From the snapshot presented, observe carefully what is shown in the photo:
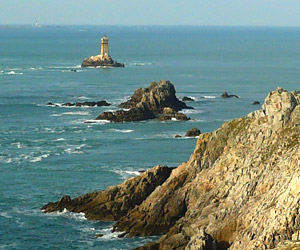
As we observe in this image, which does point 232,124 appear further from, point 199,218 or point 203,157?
point 199,218

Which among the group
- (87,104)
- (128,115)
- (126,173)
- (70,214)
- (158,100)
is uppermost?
(158,100)

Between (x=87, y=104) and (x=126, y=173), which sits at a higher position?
(x=126, y=173)

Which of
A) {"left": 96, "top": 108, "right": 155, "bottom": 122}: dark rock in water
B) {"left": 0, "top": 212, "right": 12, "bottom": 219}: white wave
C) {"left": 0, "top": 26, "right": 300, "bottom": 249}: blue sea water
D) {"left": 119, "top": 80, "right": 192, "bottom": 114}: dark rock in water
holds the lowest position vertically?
{"left": 0, "top": 212, "right": 12, "bottom": 219}: white wave

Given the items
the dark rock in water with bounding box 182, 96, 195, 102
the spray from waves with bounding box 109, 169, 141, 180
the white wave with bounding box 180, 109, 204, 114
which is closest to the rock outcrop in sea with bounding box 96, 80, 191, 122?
the white wave with bounding box 180, 109, 204, 114

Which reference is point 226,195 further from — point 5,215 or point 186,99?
point 186,99

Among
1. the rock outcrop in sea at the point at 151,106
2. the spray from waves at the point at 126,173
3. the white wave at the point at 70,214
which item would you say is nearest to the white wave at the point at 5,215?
the white wave at the point at 70,214

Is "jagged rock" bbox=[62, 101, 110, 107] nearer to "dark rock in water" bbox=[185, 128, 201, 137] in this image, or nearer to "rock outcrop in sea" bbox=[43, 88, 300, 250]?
"dark rock in water" bbox=[185, 128, 201, 137]

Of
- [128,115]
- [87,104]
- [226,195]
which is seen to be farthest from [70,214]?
[87,104]
